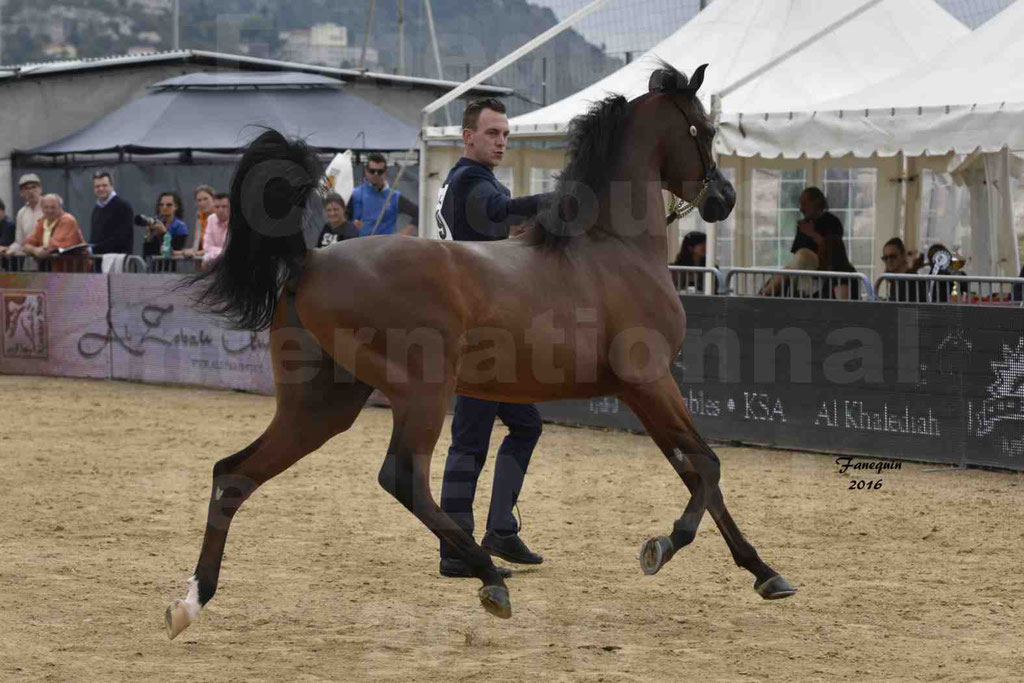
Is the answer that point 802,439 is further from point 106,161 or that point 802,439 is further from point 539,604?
point 106,161

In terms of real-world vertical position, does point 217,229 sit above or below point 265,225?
above

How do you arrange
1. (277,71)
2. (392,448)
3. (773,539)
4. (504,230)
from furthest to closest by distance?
1. (277,71)
2. (773,539)
3. (504,230)
4. (392,448)

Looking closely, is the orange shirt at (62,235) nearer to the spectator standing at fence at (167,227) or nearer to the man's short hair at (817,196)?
the spectator standing at fence at (167,227)

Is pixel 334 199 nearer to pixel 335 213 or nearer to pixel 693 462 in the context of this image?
pixel 335 213

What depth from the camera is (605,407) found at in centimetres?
1114

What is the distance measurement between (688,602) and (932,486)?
11.2 ft

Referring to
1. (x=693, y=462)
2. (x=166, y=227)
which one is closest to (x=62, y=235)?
(x=166, y=227)

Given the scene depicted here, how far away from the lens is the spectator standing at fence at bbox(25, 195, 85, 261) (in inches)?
585

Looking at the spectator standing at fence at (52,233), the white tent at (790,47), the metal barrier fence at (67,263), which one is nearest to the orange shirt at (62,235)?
the spectator standing at fence at (52,233)

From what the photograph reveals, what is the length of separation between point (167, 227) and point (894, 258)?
295 inches

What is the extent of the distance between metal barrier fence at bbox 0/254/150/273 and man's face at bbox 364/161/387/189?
104 inches

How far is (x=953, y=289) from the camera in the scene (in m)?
9.46

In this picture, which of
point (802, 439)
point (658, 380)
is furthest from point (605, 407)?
point (658, 380)

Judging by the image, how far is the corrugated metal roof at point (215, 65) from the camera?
68.2 feet
